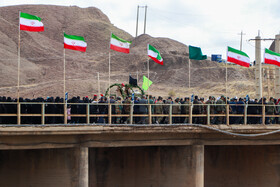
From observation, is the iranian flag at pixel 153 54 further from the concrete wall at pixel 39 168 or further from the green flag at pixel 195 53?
the concrete wall at pixel 39 168

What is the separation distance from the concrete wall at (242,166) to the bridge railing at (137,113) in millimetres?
2022

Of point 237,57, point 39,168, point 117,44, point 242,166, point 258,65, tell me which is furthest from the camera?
point 258,65

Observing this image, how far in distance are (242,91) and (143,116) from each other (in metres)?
51.3

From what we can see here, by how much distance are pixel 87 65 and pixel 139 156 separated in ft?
234

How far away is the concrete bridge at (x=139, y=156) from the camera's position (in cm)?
1899

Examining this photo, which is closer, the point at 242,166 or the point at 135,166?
the point at 135,166

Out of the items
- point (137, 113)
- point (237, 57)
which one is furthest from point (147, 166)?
point (237, 57)

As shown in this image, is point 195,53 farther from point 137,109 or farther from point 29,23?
point 29,23

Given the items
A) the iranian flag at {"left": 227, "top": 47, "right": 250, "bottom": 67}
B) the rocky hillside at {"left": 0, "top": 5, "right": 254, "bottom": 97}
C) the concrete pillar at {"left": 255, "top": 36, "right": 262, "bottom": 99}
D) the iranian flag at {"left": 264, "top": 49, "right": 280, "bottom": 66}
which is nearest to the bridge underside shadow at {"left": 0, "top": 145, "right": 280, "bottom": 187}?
the iranian flag at {"left": 227, "top": 47, "right": 250, "bottom": 67}

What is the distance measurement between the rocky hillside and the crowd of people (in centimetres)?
4306

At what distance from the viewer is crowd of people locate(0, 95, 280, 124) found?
752 inches

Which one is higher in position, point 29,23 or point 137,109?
point 29,23

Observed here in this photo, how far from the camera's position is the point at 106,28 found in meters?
119

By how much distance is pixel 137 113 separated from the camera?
68.5ft
